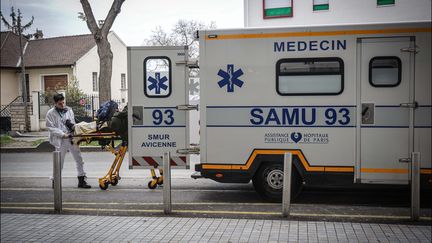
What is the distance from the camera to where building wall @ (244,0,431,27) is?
58.3ft

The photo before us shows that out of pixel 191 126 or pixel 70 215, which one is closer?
pixel 70 215

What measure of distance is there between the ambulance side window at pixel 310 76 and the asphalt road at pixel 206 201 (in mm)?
1851

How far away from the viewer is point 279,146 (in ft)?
24.9

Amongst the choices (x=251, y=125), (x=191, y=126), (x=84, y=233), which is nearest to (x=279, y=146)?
(x=251, y=125)

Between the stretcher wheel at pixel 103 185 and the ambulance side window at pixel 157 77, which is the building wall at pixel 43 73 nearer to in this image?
the stretcher wheel at pixel 103 185

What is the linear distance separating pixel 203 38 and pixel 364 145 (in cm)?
304

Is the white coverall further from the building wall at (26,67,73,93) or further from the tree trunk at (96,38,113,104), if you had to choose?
the building wall at (26,67,73,93)

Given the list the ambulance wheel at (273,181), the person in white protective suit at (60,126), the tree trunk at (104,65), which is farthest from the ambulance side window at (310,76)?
the tree trunk at (104,65)

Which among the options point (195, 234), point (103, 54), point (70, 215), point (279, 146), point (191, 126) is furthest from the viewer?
point (103, 54)

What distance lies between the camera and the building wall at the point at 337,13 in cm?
1777

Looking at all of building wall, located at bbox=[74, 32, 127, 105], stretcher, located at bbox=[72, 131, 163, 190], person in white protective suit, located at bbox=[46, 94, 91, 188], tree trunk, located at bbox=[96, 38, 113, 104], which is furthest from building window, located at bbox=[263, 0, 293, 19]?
building wall, located at bbox=[74, 32, 127, 105]

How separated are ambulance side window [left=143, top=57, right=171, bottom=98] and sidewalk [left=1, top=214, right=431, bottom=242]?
229cm

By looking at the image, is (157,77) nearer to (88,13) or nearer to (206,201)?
(88,13)

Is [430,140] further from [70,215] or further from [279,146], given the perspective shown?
[70,215]
